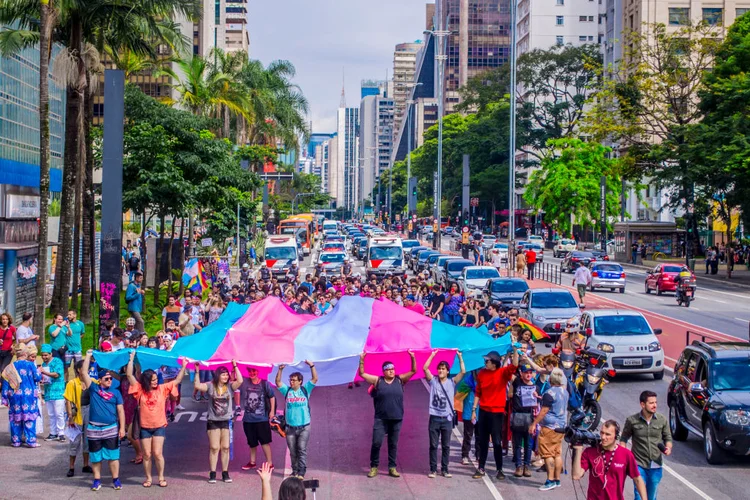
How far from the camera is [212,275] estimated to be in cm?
3716

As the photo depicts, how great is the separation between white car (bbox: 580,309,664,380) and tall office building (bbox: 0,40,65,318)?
1633 cm

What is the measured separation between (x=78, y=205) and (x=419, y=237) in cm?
8479

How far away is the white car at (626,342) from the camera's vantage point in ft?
67.1

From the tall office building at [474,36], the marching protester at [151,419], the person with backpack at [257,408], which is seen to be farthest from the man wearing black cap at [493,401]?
the tall office building at [474,36]

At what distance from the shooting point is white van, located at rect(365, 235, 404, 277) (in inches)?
2051

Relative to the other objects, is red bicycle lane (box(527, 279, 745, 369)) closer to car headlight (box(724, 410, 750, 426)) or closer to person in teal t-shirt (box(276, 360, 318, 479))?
car headlight (box(724, 410, 750, 426))

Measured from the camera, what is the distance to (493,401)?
12.9 m

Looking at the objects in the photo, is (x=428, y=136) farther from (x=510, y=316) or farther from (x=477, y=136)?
(x=510, y=316)

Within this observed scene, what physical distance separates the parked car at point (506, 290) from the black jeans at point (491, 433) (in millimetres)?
19446

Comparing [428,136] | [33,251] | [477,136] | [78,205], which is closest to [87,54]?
[78,205]

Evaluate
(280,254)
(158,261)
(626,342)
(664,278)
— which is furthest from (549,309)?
(280,254)

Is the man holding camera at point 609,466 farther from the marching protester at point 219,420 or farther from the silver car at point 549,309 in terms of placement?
the silver car at point 549,309

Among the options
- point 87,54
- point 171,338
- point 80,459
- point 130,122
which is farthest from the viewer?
point 130,122

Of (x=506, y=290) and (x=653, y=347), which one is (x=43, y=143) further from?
(x=506, y=290)
